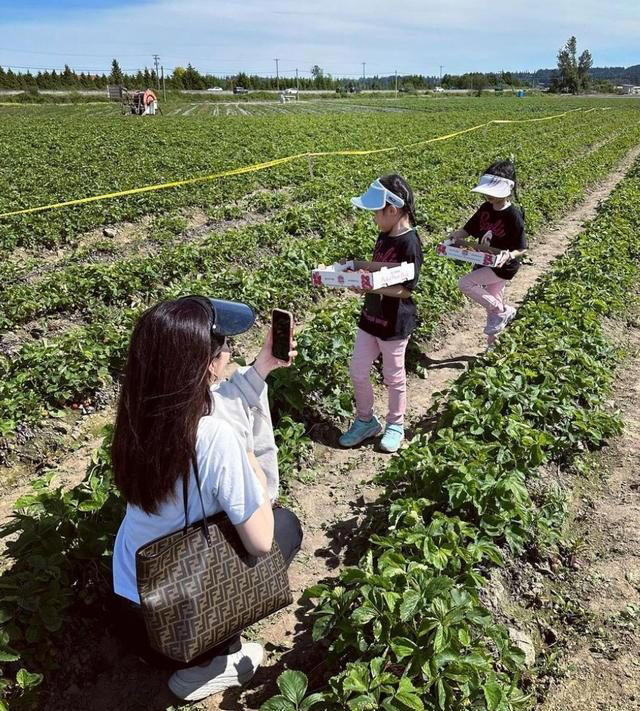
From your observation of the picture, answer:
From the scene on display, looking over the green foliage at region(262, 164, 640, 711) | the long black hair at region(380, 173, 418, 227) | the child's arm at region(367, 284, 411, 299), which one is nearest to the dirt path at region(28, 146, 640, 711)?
the green foliage at region(262, 164, 640, 711)

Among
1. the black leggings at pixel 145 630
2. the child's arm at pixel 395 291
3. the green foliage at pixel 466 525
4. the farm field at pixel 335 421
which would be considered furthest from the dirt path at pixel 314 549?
the child's arm at pixel 395 291

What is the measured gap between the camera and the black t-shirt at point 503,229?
17.9 feet

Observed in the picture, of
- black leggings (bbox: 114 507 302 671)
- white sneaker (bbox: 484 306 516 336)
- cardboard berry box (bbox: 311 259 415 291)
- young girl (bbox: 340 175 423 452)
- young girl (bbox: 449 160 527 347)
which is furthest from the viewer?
white sneaker (bbox: 484 306 516 336)

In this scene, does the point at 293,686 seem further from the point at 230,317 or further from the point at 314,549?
the point at 314,549

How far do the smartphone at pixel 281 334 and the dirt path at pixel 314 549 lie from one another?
139 cm

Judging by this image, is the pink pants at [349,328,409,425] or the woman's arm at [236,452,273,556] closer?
the woman's arm at [236,452,273,556]

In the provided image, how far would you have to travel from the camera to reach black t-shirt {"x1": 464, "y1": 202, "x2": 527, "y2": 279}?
5469 mm

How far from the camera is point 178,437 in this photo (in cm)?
207

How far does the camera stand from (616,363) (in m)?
5.74

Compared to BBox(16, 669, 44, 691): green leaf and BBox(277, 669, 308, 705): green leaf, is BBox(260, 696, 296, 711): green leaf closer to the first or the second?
BBox(277, 669, 308, 705): green leaf

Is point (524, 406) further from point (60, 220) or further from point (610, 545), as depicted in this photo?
point (60, 220)

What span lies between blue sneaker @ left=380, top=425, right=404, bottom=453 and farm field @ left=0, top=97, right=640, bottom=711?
11 centimetres

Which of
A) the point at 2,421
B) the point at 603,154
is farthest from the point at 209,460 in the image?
the point at 603,154

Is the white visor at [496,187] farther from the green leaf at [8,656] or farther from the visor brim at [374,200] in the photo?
the green leaf at [8,656]
